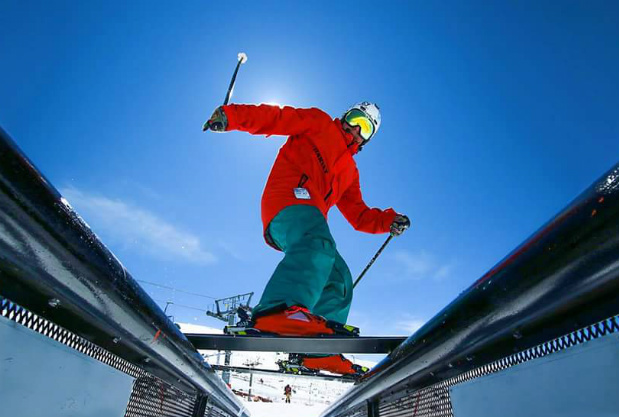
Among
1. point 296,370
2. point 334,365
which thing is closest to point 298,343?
point 334,365

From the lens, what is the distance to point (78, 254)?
0.65 m

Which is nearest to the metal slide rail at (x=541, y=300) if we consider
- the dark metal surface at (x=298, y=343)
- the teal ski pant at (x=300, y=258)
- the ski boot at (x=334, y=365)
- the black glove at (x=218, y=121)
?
the dark metal surface at (x=298, y=343)

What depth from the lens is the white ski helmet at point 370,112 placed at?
355 centimetres

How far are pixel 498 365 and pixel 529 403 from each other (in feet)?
0.58

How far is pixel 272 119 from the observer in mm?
2957

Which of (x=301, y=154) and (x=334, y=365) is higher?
(x=301, y=154)

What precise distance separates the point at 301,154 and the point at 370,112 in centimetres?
110

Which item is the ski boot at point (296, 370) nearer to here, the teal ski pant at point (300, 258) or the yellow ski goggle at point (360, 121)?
the teal ski pant at point (300, 258)

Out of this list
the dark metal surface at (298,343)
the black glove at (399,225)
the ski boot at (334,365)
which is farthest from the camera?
the black glove at (399,225)

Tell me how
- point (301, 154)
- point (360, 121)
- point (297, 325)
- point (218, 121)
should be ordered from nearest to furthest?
point (297, 325) → point (218, 121) → point (301, 154) → point (360, 121)

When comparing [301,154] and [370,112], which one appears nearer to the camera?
[301,154]

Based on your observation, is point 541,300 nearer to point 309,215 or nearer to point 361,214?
point 309,215

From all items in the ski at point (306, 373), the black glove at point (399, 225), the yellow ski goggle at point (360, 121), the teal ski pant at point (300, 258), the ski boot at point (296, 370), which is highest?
the yellow ski goggle at point (360, 121)

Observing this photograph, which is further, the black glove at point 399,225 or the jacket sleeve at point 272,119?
the black glove at point 399,225
